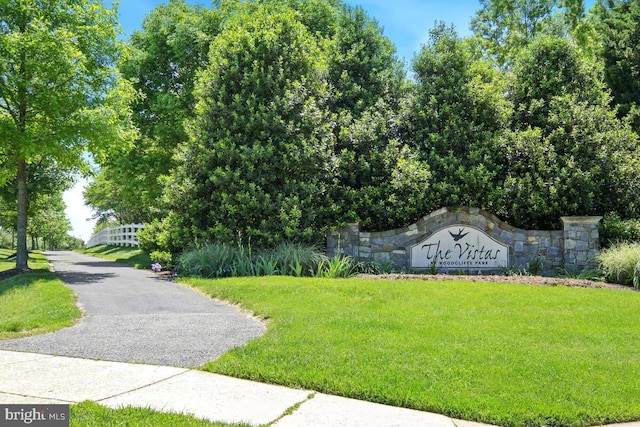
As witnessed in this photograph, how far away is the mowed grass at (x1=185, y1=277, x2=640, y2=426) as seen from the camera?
12.9ft

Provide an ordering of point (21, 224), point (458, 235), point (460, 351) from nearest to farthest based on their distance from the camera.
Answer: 1. point (460, 351)
2. point (458, 235)
3. point (21, 224)

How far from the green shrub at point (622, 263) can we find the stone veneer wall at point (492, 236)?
81 centimetres

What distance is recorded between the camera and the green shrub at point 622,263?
34.9 ft

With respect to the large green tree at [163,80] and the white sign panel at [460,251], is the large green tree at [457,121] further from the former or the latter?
the large green tree at [163,80]

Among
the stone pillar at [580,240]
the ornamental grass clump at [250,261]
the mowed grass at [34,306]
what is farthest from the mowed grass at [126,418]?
the stone pillar at [580,240]

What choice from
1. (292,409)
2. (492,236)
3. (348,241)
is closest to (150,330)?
(292,409)

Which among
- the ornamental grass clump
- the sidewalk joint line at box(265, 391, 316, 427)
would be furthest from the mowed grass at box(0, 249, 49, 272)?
the sidewalk joint line at box(265, 391, 316, 427)

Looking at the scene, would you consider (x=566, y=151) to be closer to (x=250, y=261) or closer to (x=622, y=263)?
(x=622, y=263)

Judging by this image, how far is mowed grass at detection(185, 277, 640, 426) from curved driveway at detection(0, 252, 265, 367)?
41 centimetres

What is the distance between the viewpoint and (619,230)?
40.1 feet

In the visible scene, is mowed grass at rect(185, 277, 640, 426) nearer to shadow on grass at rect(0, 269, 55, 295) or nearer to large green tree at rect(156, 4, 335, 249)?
large green tree at rect(156, 4, 335, 249)

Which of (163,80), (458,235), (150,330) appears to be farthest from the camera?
(163,80)

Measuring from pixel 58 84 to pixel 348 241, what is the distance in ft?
26.2

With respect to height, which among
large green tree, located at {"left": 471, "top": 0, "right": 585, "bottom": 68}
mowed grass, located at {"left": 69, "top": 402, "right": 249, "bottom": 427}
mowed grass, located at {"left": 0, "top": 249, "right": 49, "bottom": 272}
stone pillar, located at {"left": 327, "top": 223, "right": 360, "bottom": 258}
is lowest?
mowed grass, located at {"left": 69, "top": 402, "right": 249, "bottom": 427}
